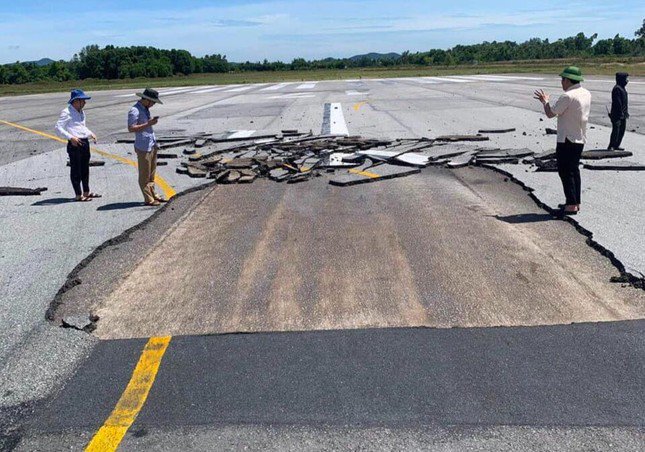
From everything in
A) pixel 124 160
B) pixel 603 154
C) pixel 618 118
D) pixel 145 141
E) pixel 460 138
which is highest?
pixel 145 141

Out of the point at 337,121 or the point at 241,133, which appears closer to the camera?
the point at 241,133

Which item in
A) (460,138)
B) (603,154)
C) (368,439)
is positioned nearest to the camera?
(368,439)

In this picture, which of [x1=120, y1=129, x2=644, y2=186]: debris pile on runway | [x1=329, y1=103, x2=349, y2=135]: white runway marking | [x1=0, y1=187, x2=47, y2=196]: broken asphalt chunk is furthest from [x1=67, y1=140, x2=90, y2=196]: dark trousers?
[x1=329, y1=103, x2=349, y2=135]: white runway marking

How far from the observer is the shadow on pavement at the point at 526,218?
895 centimetres

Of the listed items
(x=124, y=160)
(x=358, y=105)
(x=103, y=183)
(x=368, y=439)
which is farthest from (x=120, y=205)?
(x=358, y=105)

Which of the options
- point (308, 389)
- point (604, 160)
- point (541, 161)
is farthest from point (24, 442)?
point (604, 160)

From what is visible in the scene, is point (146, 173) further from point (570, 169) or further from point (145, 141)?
point (570, 169)

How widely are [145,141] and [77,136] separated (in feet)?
4.16

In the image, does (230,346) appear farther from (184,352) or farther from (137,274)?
(137,274)

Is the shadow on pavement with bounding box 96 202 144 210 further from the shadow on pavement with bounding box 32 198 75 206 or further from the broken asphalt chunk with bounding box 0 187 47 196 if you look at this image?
the broken asphalt chunk with bounding box 0 187 47 196

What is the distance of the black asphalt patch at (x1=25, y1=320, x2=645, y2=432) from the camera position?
426cm

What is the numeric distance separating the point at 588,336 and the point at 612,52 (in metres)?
144

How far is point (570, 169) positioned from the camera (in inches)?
358

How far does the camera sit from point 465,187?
11219 mm
